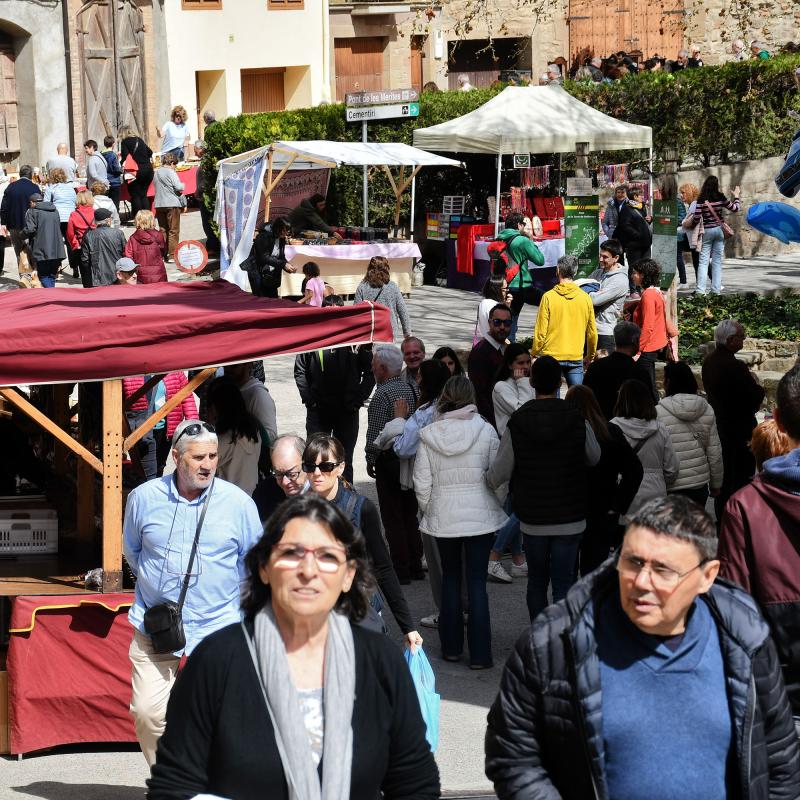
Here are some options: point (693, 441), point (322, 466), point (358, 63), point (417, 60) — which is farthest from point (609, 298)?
point (417, 60)

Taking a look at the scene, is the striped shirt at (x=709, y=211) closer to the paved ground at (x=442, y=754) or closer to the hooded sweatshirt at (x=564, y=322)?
the hooded sweatshirt at (x=564, y=322)

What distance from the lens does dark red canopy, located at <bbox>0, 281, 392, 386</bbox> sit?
21.0ft

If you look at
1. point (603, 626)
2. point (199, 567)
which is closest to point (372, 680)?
point (603, 626)

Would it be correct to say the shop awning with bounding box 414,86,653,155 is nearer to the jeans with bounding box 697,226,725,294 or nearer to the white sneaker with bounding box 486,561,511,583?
the jeans with bounding box 697,226,725,294

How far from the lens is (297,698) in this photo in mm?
3340

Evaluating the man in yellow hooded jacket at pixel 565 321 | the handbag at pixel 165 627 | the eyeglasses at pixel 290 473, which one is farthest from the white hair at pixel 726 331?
the handbag at pixel 165 627

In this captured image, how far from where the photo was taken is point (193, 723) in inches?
130

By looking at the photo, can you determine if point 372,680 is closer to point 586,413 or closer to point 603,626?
point 603,626

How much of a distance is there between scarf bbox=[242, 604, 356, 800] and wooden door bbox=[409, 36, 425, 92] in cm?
3681

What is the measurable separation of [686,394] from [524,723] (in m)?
5.31

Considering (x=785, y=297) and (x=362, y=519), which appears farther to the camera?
(x=785, y=297)

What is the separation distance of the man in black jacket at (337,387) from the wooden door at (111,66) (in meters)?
20.3

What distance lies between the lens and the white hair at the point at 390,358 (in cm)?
928

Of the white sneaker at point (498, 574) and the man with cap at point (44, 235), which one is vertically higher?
the man with cap at point (44, 235)
